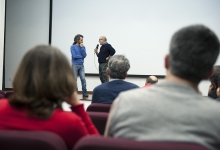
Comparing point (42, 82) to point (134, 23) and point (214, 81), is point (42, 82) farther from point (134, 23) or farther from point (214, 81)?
point (134, 23)

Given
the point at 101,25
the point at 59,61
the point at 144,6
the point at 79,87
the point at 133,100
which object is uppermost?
the point at 144,6

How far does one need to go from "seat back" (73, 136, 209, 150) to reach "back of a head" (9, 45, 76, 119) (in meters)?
0.26

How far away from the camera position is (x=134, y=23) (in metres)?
7.40

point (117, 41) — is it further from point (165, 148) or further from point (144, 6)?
point (165, 148)

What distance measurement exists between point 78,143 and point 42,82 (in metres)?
0.31

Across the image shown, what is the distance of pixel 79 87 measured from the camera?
7750 mm

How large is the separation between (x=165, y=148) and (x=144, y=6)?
6727 mm

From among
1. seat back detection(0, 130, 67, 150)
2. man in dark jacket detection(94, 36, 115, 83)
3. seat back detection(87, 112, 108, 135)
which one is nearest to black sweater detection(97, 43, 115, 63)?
man in dark jacket detection(94, 36, 115, 83)

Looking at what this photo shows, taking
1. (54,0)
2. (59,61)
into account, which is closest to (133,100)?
(59,61)

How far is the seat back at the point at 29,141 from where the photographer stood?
3.25 feet

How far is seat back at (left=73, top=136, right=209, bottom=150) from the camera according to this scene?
2.92ft

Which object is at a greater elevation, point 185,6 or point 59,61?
point 185,6

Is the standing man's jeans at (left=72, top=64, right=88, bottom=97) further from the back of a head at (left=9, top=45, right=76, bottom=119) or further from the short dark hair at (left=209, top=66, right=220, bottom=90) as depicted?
the back of a head at (left=9, top=45, right=76, bottom=119)

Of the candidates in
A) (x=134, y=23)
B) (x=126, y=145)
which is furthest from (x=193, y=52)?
(x=134, y=23)
